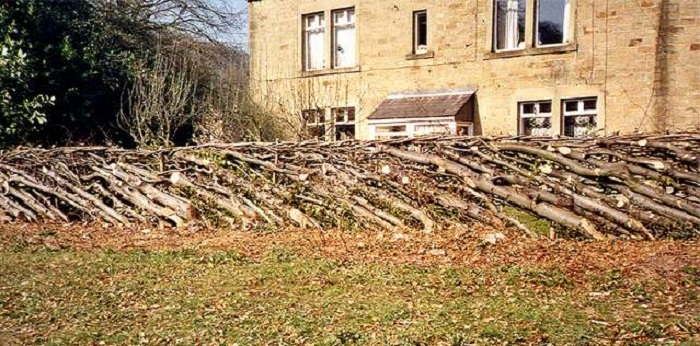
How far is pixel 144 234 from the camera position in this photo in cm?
1102

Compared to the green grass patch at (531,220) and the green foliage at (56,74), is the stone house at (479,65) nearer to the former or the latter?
the green foliage at (56,74)

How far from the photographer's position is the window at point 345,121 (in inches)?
798

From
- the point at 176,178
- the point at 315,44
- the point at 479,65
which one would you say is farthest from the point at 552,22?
the point at 176,178

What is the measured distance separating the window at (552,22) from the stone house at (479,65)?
0.09ft

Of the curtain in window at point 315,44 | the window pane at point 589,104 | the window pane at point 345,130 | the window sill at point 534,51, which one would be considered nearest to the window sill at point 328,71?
the curtain in window at point 315,44

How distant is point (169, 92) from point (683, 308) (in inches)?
602

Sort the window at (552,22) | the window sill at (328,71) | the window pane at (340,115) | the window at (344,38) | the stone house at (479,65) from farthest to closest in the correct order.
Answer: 1. the window at (344,38)
2. the window pane at (340,115)
3. the window sill at (328,71)
4. the window at (552,22)
5. the stone house at (479,65)

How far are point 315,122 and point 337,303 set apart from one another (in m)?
13.1

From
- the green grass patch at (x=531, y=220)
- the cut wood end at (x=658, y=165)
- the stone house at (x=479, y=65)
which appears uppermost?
the stone house at (x=479, y=65)

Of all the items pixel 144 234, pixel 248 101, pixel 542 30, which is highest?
pixel 542 30

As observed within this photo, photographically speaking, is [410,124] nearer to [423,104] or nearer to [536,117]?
[423,104]

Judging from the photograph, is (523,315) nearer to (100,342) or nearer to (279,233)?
(100,342)

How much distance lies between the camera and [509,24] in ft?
58.7

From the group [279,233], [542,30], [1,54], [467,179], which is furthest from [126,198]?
[542,30]
